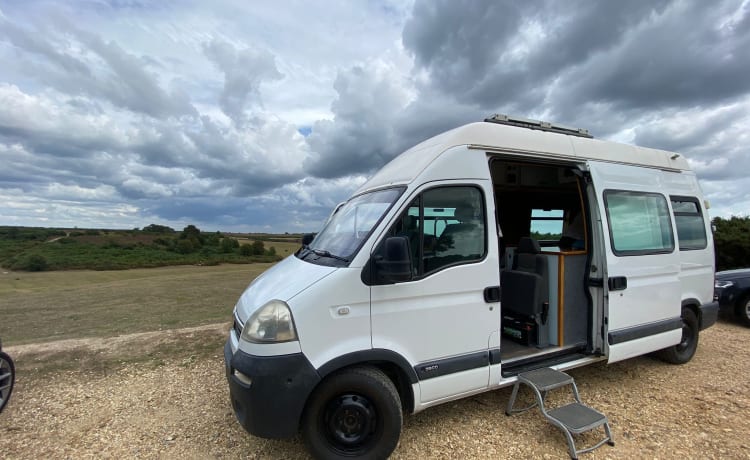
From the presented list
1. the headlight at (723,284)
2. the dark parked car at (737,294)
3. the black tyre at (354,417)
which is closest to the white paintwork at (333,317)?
the black tyre at (354,417)

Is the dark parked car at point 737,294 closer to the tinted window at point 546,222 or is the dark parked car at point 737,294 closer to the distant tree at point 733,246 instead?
the tinted window at point 546,222

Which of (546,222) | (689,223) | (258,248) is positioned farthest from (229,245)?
(689,223)

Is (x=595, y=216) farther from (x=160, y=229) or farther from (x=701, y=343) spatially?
(x=160, y=229)

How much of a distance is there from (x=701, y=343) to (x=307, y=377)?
21.9ft

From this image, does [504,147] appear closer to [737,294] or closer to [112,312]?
[737,294]

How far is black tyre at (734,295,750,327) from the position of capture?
7008mm

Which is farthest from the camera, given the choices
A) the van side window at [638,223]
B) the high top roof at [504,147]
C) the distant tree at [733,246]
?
the distant tree at [733,246]

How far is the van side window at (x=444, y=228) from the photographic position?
3047 mm

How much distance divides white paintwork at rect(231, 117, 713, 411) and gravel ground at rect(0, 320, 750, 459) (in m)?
0.44

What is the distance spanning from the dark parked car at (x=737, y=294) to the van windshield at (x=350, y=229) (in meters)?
7.41

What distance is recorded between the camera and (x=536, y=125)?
4094mm

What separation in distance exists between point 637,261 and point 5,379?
6742mm

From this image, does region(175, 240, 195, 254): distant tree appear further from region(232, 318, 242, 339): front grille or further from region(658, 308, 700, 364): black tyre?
region(658, 308, 700, 364): black tyre

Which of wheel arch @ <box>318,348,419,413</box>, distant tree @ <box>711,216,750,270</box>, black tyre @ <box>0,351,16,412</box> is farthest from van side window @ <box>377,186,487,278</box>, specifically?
distant tree @ <box>711,216,750,270</box>
